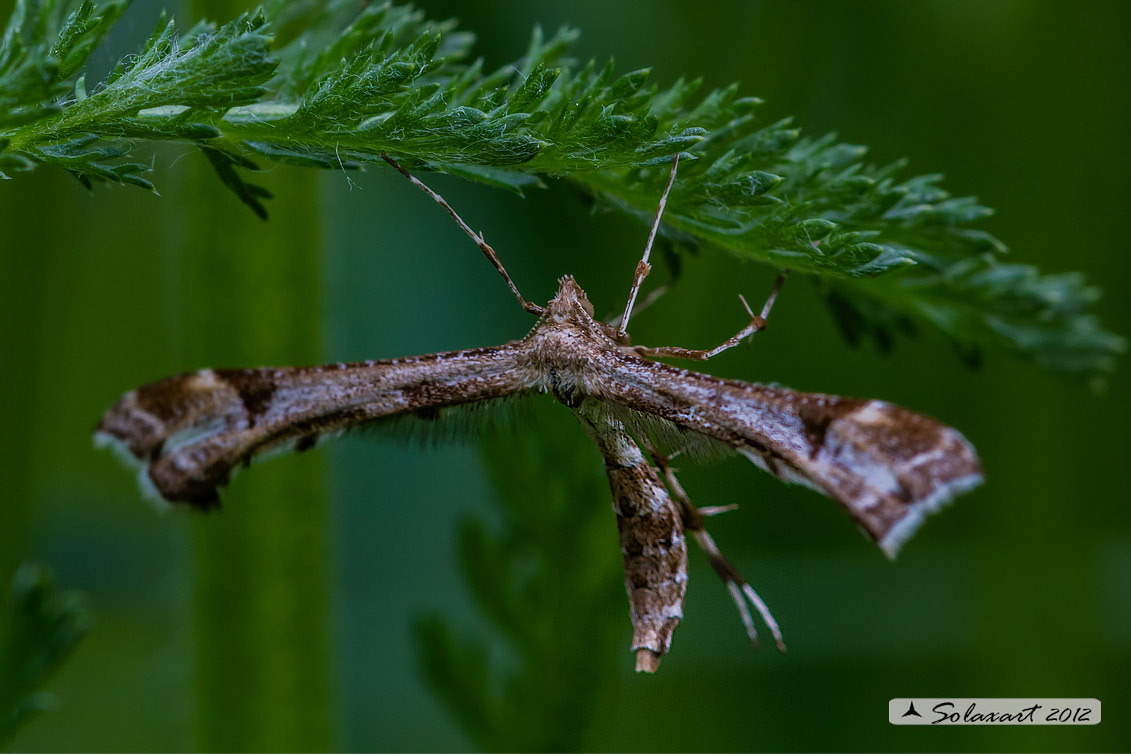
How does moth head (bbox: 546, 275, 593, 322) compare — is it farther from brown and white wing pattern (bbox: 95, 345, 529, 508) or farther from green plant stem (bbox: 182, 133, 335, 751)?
green plant stem (bbox: 182, 133, 335, 751)

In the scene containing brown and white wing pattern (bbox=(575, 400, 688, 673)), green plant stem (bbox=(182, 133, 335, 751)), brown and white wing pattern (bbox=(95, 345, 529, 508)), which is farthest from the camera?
green plant stem (bbox=(182, 133, 335, 751))

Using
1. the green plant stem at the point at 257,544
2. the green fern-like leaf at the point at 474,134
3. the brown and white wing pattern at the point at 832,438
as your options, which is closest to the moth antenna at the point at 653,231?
the green fern-like leaf at the point at 474,134

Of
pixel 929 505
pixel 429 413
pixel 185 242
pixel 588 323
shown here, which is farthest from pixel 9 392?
pixel 929 505

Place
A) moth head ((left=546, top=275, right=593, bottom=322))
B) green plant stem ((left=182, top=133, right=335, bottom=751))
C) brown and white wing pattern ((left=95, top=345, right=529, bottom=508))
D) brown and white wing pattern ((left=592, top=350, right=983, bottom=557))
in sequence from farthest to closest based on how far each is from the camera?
green plant stem ((left=182, top=133, right=335, bottom=751)) → moth head ((left=546, top=275, right=593, bottom=322)) → brown and white wing pattern ((left=95, top=345, right=529, bottom=508)) → brown and white wing pattern ((left=592, top=350, right=983, bottom=557))

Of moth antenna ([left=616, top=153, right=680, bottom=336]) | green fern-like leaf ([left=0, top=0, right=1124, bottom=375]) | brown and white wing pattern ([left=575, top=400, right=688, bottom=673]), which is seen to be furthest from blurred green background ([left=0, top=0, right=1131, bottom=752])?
green fern-like leaf ([left=0, top=0, right=1124, bottom=375])

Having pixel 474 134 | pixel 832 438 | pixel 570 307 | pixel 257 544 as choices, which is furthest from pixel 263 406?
pixel 832 438

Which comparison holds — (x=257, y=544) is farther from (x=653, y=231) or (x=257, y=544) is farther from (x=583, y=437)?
(x=653, y=231)
